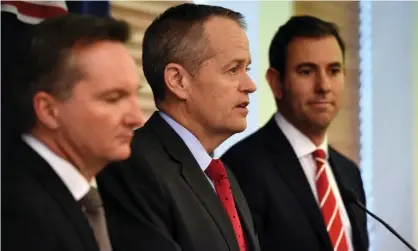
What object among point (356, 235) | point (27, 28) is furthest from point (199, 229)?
point (356, 235)

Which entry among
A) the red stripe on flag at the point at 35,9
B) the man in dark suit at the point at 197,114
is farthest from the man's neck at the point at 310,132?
the red stripe on flag at the point at 35,9

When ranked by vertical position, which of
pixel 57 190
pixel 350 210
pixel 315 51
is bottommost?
pixel 350 210

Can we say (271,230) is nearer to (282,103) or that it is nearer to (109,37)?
(282,103)

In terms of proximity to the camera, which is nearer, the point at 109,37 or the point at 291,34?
the point at 109,37

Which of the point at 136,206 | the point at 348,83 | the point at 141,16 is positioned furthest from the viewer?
the point at 348,83

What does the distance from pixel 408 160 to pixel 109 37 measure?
1.47 metres

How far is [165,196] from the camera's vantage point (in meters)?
0.97

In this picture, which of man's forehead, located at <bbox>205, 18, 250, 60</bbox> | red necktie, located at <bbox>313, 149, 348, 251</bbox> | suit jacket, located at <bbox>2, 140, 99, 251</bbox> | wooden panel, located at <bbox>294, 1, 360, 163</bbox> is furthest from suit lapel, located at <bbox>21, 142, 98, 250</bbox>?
wooden panel, located at <bbox>294, 1, 360, 163</bbox>

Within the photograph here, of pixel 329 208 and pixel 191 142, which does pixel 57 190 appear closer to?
pixel 191 142

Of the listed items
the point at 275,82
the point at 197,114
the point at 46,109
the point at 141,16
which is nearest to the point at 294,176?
the point at 275,82

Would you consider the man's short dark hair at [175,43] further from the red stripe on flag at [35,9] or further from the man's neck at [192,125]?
the red stripe on flag at [35,9]

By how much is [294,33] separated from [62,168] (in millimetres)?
794

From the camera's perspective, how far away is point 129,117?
2.60ft

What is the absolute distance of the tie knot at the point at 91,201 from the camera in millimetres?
812
